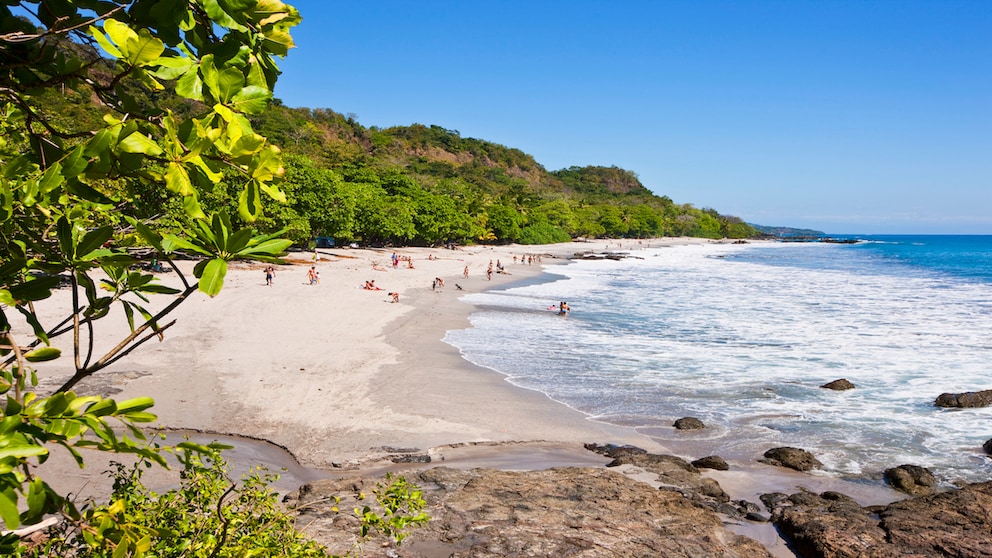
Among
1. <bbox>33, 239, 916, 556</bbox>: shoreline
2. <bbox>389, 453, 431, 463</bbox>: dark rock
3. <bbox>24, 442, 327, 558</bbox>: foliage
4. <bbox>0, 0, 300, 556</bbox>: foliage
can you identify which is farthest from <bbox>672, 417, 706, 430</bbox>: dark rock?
<bbox>0, 0, 300, 556</bbox>: foliage

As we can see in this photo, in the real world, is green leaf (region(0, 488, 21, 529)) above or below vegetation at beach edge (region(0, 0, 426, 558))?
below

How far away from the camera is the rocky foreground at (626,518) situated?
20.9 ft

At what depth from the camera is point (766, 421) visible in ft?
37.9

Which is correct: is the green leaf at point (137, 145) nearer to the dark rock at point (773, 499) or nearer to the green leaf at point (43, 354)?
the green leaf at point (43, 354)

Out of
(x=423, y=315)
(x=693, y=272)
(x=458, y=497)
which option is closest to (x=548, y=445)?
(x=458, y=497)

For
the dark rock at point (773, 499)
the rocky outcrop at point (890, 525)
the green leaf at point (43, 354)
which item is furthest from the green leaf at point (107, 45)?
the dark rock at point (773, 499)

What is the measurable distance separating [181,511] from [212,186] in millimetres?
2493

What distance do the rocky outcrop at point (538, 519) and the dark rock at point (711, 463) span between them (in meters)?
1.57

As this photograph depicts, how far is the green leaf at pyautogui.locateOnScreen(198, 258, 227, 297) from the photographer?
4.15 feet

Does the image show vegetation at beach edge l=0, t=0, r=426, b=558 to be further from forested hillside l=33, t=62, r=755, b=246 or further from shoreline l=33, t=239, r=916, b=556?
shoreline l=33, t=239, r=916, b=556

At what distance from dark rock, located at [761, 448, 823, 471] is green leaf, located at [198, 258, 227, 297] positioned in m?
9.89

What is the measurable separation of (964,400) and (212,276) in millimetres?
15049

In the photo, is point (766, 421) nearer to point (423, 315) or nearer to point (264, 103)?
point (264, 103)

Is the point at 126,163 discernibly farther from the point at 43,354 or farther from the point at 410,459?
the point at 410,459
